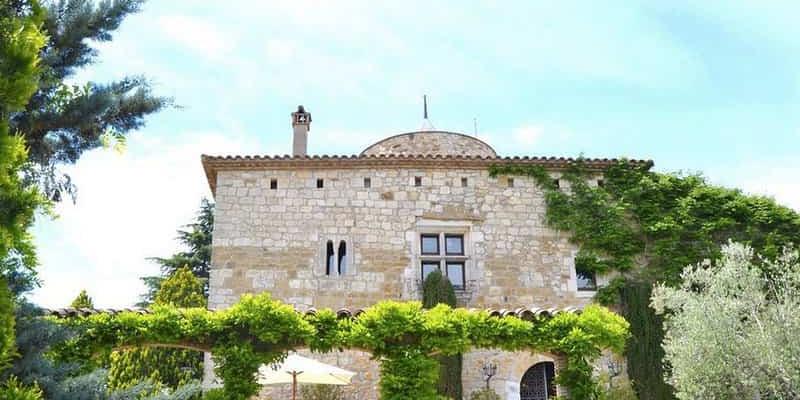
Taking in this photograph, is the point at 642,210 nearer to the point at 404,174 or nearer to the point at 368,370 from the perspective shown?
the point at 404,174

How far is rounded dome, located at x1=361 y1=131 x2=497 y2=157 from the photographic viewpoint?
14680mm

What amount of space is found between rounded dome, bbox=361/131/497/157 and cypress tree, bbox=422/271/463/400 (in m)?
3.61

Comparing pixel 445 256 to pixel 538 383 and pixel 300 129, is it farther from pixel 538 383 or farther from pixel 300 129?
pixel 300 129

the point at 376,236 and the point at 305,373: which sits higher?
the point at 376,236

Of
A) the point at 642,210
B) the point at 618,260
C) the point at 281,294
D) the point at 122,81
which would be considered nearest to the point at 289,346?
the point at 122,81

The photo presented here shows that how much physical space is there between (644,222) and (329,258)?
598cm

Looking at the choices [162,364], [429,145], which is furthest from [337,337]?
[429,145]

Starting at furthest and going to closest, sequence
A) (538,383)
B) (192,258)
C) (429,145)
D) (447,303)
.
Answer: (192,258) → (429,145) → (538,383) → (447,303)

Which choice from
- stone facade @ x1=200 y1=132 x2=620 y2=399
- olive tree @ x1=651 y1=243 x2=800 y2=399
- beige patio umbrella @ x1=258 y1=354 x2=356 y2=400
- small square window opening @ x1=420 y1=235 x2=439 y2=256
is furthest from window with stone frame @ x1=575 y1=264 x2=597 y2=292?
beige patio umbrella @ x1=258 y1=354 x2=356 y2=400

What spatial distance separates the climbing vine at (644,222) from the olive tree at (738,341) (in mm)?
2844

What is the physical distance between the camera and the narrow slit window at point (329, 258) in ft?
40.1

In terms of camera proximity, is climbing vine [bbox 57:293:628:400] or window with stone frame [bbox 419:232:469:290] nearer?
climbing vine [bbox 57:293:628:400]

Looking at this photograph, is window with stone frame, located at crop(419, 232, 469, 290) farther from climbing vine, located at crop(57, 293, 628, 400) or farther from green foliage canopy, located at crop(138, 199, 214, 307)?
green foliage canopy, located at crop(138, 199, 214, 307)

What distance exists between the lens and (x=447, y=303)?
1159 cm
